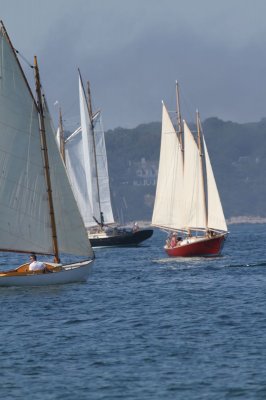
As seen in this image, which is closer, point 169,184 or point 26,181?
point 26,181

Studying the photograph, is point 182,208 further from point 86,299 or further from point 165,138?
point 86,299

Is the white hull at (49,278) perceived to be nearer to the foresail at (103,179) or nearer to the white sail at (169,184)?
the white sail at (169,184)

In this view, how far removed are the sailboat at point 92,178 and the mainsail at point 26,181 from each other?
66.6 metres

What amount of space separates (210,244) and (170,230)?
6441 mm

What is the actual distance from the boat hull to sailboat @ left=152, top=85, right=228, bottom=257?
29802 millimetres

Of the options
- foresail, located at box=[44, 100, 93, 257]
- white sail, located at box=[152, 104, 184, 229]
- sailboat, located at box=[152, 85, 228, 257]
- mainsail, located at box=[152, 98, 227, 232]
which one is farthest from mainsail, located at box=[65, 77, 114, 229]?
foresail, located at box=[44, 100, 93, 257]

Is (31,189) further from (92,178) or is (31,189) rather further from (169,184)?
(92,178)

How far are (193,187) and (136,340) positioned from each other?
185ft

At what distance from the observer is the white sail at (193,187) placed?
97.7 meters

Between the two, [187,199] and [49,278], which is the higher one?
[187,199]

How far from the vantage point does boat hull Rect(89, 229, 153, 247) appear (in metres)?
133

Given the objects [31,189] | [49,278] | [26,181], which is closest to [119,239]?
[31,189]

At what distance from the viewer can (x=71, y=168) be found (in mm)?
135500

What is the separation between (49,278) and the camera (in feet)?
200
